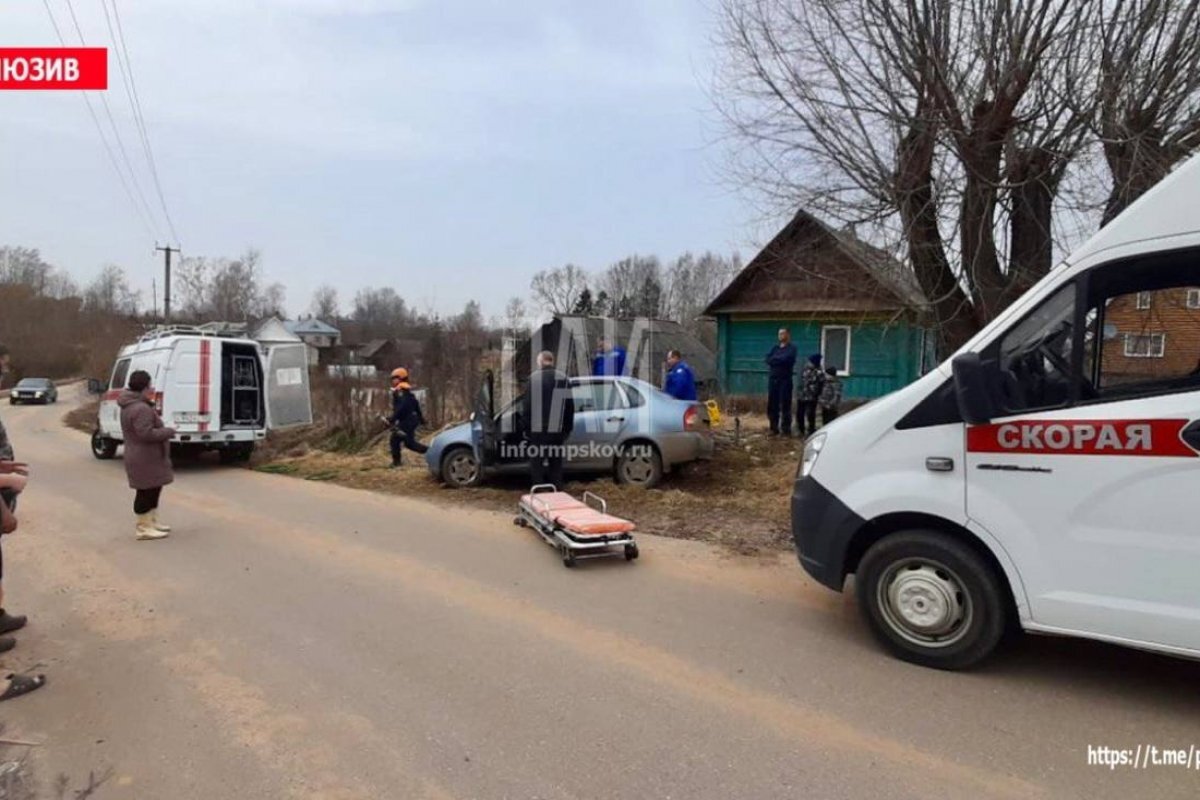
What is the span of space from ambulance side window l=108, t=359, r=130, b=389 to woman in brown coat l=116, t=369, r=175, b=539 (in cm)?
→ 806

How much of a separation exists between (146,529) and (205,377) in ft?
18.4

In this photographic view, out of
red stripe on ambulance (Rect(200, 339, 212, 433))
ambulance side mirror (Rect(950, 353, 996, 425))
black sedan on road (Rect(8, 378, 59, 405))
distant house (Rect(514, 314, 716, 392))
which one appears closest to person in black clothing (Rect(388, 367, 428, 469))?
distant house (Rect(514, 314, 716, 392))

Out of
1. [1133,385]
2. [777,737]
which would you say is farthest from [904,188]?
[777,737]

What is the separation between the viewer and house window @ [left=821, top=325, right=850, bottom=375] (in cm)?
1875

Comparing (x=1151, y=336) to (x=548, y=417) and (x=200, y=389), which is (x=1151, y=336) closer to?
(x=548, y=417)

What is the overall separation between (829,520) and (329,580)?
3.91 meters

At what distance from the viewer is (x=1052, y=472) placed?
3.55m

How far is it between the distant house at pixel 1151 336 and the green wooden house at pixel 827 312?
4010 millimetres

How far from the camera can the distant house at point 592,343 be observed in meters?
16.1

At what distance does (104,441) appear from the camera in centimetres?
1476

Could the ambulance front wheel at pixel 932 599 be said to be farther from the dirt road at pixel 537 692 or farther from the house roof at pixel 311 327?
the house roof at pixel 311 327

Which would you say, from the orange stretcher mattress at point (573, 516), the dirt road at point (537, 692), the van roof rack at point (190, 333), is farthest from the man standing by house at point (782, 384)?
the van roof rack at point (190, 333)

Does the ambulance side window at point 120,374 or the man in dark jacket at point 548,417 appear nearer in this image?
the man in dark jacket at point 548,417

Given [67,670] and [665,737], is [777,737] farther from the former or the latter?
[67,670]
